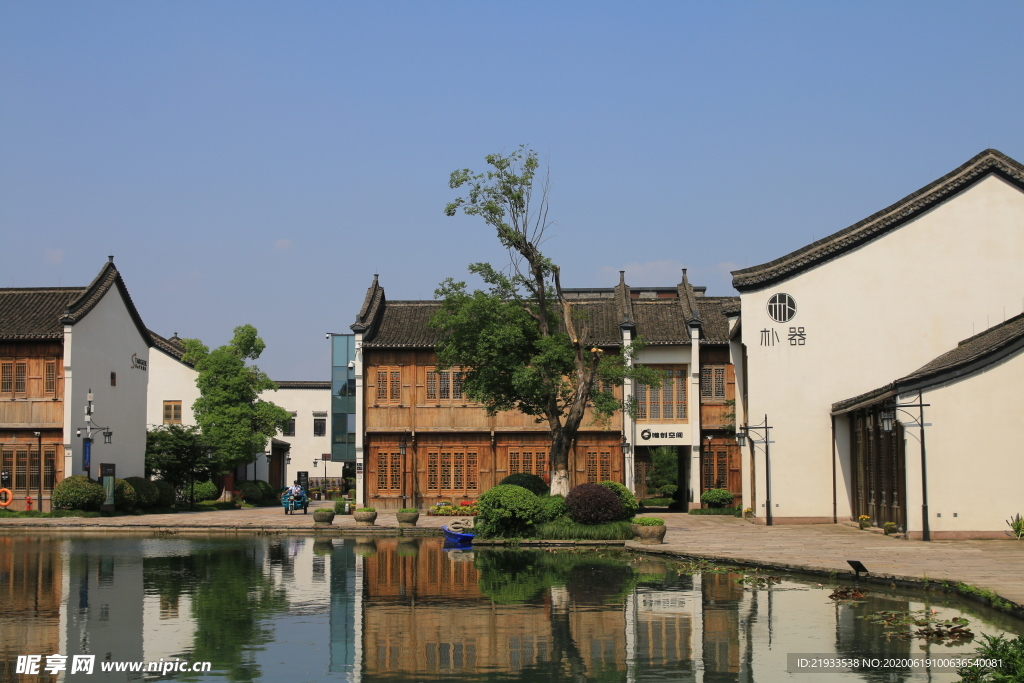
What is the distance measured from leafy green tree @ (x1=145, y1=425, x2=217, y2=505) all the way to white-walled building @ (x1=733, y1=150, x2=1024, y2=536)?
87.4 ft

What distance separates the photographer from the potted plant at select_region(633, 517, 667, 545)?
1037 inches

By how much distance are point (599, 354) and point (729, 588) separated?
42.7 feet

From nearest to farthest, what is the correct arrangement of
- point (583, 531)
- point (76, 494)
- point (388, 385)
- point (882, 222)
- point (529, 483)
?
point (583, 531)
point (529, 483)
point (882, 222)
point (76, 494)
point (388, 385)

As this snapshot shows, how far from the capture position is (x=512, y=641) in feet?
43.2

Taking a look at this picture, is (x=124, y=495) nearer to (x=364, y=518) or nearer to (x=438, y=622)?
(x=364, y=518)

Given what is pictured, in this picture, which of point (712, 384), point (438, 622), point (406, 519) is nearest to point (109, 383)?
point (406, 519)

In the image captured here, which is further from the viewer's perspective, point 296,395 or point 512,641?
point 296,395

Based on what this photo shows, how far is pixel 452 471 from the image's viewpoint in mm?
42375

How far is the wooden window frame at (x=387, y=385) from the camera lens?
4269cm

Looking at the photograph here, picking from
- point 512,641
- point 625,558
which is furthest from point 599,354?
point 512,641

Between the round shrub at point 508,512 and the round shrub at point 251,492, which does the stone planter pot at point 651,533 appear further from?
the round shrub at point 251,492

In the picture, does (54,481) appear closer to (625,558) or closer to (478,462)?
(478,462)

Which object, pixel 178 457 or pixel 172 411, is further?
pixel 172 411

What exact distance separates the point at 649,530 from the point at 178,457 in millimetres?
27906
